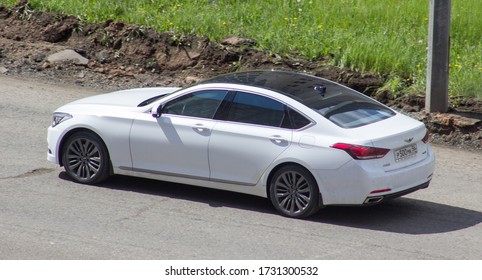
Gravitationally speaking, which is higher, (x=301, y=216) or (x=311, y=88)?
(x=311, y=88)

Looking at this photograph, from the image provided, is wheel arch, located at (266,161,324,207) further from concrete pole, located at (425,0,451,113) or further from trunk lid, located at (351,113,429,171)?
concrete pole, located at (425,0,451,113)

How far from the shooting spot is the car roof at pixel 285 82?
1077 centimetres

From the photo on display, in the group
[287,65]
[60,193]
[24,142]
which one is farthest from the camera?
[287,65]

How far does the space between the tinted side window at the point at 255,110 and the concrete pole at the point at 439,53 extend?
4609 millimetres

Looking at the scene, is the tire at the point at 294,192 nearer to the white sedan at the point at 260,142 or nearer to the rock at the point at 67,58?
the white sedan at the point at 260,142

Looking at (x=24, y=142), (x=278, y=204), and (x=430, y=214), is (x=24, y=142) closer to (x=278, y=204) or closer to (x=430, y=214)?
(x=278, y=204)

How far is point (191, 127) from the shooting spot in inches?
429

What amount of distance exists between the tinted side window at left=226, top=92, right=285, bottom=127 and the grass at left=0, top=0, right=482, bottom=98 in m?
5.15

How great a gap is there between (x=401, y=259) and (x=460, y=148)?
5051 millimetres

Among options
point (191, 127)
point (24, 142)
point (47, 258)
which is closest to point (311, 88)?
point (191, 127)

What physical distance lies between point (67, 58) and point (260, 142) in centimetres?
814

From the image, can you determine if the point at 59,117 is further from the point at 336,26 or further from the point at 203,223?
the point at 336,26

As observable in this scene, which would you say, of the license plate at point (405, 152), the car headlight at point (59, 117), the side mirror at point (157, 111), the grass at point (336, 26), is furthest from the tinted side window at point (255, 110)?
the grass at point (336, 26)

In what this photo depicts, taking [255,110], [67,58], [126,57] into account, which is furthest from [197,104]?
[67,58]
